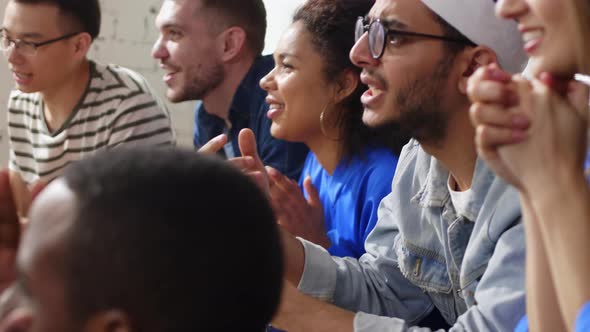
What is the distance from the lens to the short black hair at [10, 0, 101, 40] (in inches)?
107

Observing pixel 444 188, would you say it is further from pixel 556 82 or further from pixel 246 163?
pixel 556 82

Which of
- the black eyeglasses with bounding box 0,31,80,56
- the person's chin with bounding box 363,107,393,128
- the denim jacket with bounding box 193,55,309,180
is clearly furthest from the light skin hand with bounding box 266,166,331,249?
the black eyeglasses with bounding box 0,31,80,56

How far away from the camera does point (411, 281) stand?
58.4 inches

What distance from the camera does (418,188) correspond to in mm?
1504

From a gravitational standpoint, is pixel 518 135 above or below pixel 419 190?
above

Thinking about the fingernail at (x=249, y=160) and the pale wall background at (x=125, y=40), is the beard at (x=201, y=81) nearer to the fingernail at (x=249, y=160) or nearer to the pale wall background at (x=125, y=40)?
the pale wall background at (x=125, y=40)

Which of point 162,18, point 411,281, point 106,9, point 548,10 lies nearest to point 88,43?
point 162,18

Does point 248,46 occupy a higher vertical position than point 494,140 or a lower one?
lower

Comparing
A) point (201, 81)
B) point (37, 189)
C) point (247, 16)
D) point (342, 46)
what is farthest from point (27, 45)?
point (37, 189)

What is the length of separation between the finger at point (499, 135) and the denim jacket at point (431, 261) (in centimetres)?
40

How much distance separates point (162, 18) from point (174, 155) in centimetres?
226

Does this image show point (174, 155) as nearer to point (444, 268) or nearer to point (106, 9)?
point (444, 268)

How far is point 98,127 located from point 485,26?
133cm

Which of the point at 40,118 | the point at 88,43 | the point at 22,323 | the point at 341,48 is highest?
the point at 22,323
